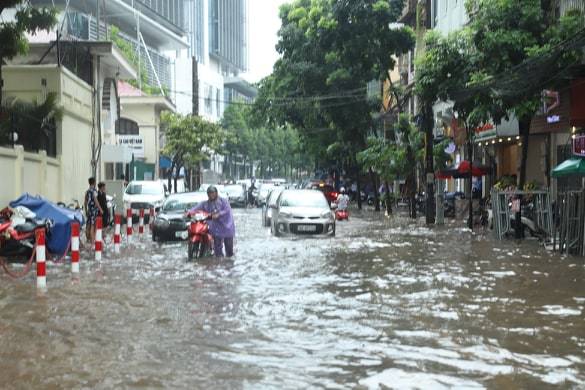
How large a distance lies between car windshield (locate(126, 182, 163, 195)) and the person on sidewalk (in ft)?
51.6

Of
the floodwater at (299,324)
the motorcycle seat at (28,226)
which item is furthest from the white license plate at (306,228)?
the motorcycle seat at (28,226)

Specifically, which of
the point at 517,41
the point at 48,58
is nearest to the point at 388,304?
the point at 517,41

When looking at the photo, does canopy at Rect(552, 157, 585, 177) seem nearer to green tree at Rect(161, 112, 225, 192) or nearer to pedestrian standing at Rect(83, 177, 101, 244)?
pedestrian standing at Rect(83, 177, 101, 244)

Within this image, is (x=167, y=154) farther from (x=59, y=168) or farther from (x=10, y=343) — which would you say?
(x=10, y=343)

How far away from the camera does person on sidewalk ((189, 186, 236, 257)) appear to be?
52.0ft

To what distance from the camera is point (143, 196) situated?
3125 centimetres

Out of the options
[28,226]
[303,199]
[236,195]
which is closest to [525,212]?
[303,199]

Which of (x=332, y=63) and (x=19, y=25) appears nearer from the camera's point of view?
(x=19, y=25)

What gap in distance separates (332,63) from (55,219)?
25753mm

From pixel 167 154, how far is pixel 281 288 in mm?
45671

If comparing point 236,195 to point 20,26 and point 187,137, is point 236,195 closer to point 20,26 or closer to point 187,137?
point 187,137

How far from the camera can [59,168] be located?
940 inches

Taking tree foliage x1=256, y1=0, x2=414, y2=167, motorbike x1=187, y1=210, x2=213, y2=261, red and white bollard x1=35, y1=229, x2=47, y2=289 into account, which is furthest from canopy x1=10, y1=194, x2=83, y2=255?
tree foliage x1=256, y1=0, x2=414, y2=167

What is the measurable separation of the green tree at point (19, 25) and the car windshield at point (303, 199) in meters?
8.54
